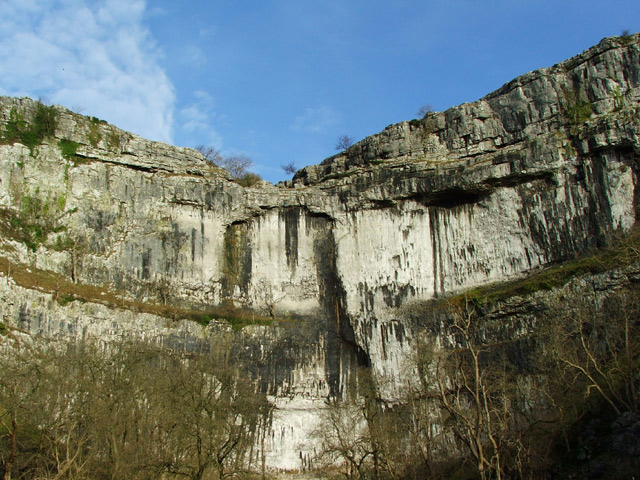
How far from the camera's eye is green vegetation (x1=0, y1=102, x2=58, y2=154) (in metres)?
38.7

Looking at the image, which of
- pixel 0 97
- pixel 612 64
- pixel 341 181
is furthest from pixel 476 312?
pixel 0 97

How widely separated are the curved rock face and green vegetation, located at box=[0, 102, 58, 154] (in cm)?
24

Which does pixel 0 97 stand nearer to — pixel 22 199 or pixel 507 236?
pixel 22 199

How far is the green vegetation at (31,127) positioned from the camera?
127 feet

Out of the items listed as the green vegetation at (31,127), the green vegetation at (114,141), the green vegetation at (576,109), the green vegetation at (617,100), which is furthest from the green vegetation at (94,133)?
the green vegetation at (617,100)

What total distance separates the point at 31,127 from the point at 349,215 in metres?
19.5

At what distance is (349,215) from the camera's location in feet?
140

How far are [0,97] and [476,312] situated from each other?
29624 millimetres

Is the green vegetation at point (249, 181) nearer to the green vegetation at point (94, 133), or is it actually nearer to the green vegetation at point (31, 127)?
the green vegetation at point (94, 133)

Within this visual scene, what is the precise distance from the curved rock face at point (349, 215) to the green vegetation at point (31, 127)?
236 mm

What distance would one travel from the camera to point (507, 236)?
38.7 m

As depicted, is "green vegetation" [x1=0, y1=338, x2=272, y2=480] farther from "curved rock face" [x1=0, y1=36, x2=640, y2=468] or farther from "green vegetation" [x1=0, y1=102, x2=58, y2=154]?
"green vegetation" [x1=0, y1=102, x2=58, y2=154]

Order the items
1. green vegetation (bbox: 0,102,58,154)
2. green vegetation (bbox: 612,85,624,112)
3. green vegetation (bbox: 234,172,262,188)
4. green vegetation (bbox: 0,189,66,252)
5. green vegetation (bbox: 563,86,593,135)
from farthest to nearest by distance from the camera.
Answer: green vegetation (bbox: 234,172,262,188)
green vegetation (bbox: 0,102,58,154)
green vegetation (bbox: 563,86,593,135)
green vegetation (bbox: 612,85,624,112)
green vegetation (bbox: 0,189,66,252)

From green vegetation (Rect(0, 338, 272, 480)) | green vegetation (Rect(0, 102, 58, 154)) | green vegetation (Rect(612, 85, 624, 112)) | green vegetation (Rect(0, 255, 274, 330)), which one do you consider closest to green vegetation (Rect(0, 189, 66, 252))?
green vegetation (Rect(0, 255, 274, 330))
